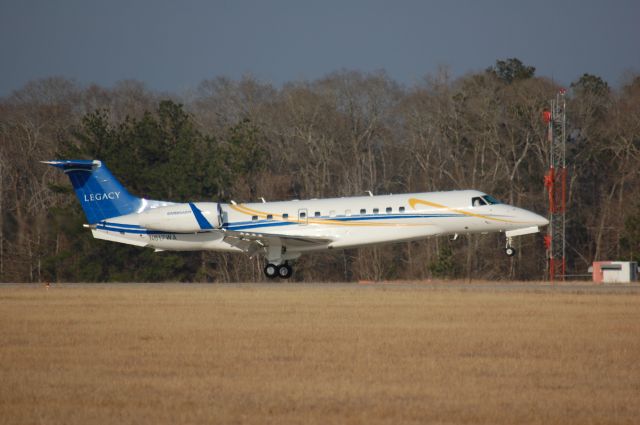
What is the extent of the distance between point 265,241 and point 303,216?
1.53 metres

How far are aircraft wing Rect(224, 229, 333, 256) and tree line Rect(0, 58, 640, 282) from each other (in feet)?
33.2

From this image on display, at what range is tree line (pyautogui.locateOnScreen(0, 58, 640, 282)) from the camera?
4747 centimetres

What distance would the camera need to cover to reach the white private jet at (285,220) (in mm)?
32281

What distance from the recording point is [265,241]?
33531mm

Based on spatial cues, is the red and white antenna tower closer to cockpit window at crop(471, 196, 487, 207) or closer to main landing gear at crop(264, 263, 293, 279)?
cockpit window at crop(471, 196, 487, 207)

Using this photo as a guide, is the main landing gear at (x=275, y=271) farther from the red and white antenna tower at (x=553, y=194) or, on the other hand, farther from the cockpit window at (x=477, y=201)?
the red and white antenna tower at (x=553, y=194)

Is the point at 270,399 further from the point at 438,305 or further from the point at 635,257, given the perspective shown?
the point at 635,257

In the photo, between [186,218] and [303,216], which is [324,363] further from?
[186,218]

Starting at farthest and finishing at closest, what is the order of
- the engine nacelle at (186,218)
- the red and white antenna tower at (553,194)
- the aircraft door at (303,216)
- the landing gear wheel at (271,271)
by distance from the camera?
1. the red and white antenna tower at (553,194)
2. the landing gear wheel at (271,271)
3. the aircraft door at (303,216)
4. the engine nacelle at (186,218)

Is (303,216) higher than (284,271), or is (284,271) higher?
(303,216)

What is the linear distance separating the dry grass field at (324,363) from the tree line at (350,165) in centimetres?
2078

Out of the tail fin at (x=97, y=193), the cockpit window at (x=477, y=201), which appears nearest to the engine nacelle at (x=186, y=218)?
the tail fin at (x=97, y=193)

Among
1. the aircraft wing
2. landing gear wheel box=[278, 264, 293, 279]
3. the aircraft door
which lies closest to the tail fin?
the aircraft wing

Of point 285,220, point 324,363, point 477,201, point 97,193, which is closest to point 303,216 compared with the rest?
point 285,220
